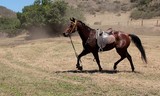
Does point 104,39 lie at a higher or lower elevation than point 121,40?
higher

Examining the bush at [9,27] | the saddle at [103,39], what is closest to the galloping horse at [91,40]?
the saddle at [103,39]

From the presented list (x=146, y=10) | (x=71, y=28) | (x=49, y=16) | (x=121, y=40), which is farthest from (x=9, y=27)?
(x=121, y=40)

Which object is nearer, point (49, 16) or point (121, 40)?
point (121, 40)

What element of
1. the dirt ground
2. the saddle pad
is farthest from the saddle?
the dirt ground

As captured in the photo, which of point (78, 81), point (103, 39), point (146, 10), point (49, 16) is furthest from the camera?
point (146, 10)

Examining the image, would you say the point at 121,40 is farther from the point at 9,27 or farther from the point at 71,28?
the point at 9,27

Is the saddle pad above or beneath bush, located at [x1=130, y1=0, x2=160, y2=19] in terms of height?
above

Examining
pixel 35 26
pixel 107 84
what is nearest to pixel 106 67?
pixel 107 84

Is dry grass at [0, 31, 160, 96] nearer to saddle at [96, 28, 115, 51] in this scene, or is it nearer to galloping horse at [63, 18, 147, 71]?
galloping horse at [63, 18, 147, 71]

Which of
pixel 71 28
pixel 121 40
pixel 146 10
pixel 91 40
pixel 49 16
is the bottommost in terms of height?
pixel 146 10

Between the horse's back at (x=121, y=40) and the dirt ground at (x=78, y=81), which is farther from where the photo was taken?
the horse's back at (x=121, y=40)

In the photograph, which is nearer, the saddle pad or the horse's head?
the horse's head

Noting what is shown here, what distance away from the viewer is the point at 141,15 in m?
61.4

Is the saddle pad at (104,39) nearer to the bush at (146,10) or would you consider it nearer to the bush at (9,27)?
the bush at (9,27)
